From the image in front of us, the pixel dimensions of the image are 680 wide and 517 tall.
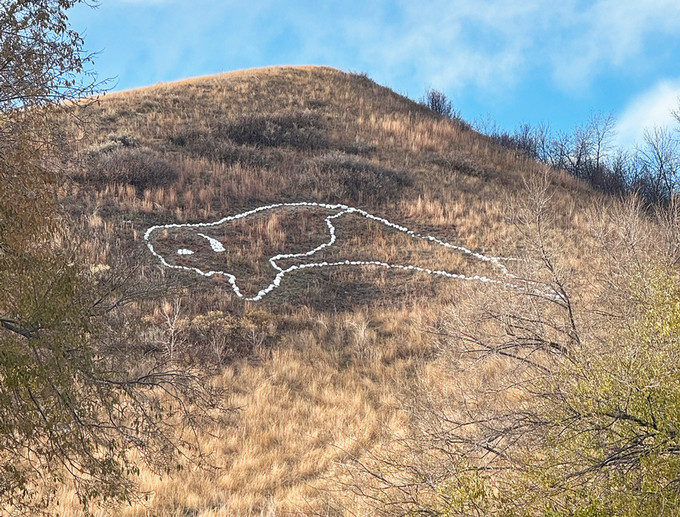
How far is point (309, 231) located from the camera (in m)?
16.7

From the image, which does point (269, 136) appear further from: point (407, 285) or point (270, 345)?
point (270, 345)

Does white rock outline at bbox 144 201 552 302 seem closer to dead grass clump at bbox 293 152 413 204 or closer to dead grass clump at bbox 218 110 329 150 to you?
dead grass clump at bbox 293 152 413 204

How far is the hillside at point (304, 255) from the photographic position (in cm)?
674

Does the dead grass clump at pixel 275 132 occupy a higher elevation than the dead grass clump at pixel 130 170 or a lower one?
higher

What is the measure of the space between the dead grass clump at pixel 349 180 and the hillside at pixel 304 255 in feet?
0.29

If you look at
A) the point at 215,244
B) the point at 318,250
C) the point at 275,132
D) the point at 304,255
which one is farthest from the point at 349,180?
the point at 215,244

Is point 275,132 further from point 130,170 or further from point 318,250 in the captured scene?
point 318,250

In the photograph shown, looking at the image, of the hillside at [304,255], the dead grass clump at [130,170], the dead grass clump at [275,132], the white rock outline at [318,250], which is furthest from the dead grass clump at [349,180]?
the dead grass clump at [130,170]

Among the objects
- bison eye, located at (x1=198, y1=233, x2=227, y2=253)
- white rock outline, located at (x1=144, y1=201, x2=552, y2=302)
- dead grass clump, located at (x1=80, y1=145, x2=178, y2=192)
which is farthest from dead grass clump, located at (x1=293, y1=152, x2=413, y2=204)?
bison eye, located at (x1=198, y1=233, x2=227, y2=253)

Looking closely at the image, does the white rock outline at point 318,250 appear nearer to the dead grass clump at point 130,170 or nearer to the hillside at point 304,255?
the hillside at point 304,255

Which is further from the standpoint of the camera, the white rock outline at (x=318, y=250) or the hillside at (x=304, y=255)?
the white rock outline at (x=318, y=250)

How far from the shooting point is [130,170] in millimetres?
17938

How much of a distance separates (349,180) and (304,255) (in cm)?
605

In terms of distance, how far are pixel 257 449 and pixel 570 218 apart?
1625 cm
